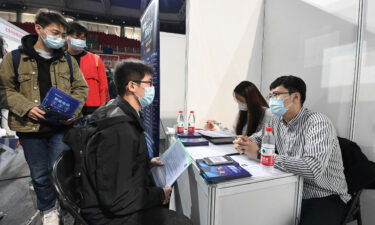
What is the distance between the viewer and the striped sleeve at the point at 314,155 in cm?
98

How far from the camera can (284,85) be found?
1235 millimetres

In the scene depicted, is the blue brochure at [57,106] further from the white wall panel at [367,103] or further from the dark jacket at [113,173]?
the white wall panel at [367,103]

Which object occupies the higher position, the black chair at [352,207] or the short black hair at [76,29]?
the short black hair at [76,29]

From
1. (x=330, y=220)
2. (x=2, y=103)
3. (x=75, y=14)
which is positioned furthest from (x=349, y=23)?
(x=75, y=14)

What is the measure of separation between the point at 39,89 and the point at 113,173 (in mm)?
990

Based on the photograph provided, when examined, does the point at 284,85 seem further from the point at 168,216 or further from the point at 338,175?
the point at 168,216

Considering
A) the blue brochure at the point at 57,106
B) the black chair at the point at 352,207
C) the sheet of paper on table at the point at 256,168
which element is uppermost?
the blue brochure at the point at 57,106

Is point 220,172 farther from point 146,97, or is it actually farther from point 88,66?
point 88,66

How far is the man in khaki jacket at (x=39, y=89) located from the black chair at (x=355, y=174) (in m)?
1.74

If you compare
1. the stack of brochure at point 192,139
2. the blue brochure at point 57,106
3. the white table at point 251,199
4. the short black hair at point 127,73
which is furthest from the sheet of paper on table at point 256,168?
the blue brochure at point 57,106

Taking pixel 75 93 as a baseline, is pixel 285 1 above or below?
above

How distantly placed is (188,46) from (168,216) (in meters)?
1.84

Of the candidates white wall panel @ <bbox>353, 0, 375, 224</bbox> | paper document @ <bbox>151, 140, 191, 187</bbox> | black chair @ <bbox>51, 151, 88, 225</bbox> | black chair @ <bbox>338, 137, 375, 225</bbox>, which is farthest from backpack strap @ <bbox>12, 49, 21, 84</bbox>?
white wall panel @ <bbox>353, 0, 375, 224</bbox>

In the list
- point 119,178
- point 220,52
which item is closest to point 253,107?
point 220,52
